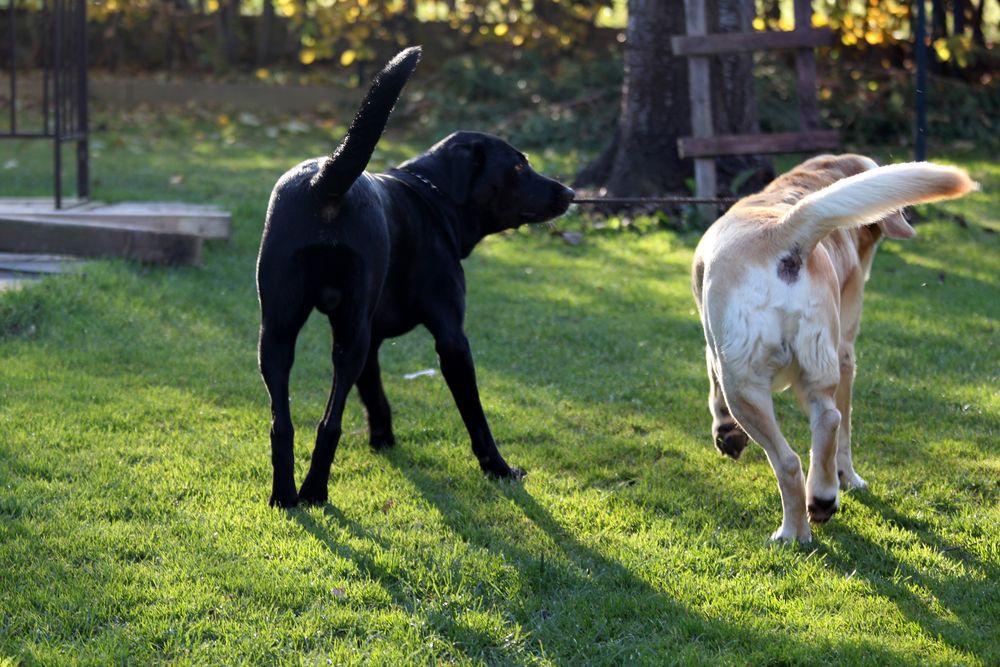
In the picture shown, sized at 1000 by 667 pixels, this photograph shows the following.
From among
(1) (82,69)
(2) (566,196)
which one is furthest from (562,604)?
(1) (82,69)

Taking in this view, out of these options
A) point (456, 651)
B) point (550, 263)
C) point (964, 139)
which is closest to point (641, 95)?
point (550, 263)

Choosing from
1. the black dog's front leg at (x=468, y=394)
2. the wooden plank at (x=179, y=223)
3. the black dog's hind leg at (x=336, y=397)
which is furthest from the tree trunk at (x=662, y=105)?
the black dog's hind leg at (x=336, y=397)

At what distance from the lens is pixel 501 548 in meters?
4.00

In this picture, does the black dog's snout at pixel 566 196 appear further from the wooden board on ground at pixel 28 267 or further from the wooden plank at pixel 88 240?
the wooden plank at pixel 88 240

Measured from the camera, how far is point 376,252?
14.2 feet

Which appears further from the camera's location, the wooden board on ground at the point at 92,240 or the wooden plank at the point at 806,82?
the wooden plank at the point at 806,82

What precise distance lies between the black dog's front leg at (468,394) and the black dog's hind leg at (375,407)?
0.47 meters

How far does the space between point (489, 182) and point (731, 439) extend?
1512 millimetres

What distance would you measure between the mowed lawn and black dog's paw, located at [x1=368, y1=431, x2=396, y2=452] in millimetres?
66

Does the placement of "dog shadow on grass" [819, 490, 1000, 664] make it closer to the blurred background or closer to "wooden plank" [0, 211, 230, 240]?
"wooden plank" [0, 211, 230, 240]

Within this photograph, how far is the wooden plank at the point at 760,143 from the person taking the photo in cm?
970

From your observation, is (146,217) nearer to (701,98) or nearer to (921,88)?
(701,98)

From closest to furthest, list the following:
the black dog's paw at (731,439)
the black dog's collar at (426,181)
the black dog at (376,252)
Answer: the black dog at (376,252)
the black dog's paw at (731,439)
the black dog's collar at (426,181)

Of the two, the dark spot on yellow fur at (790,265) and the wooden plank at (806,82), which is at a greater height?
the wooden plank at (806,82)
